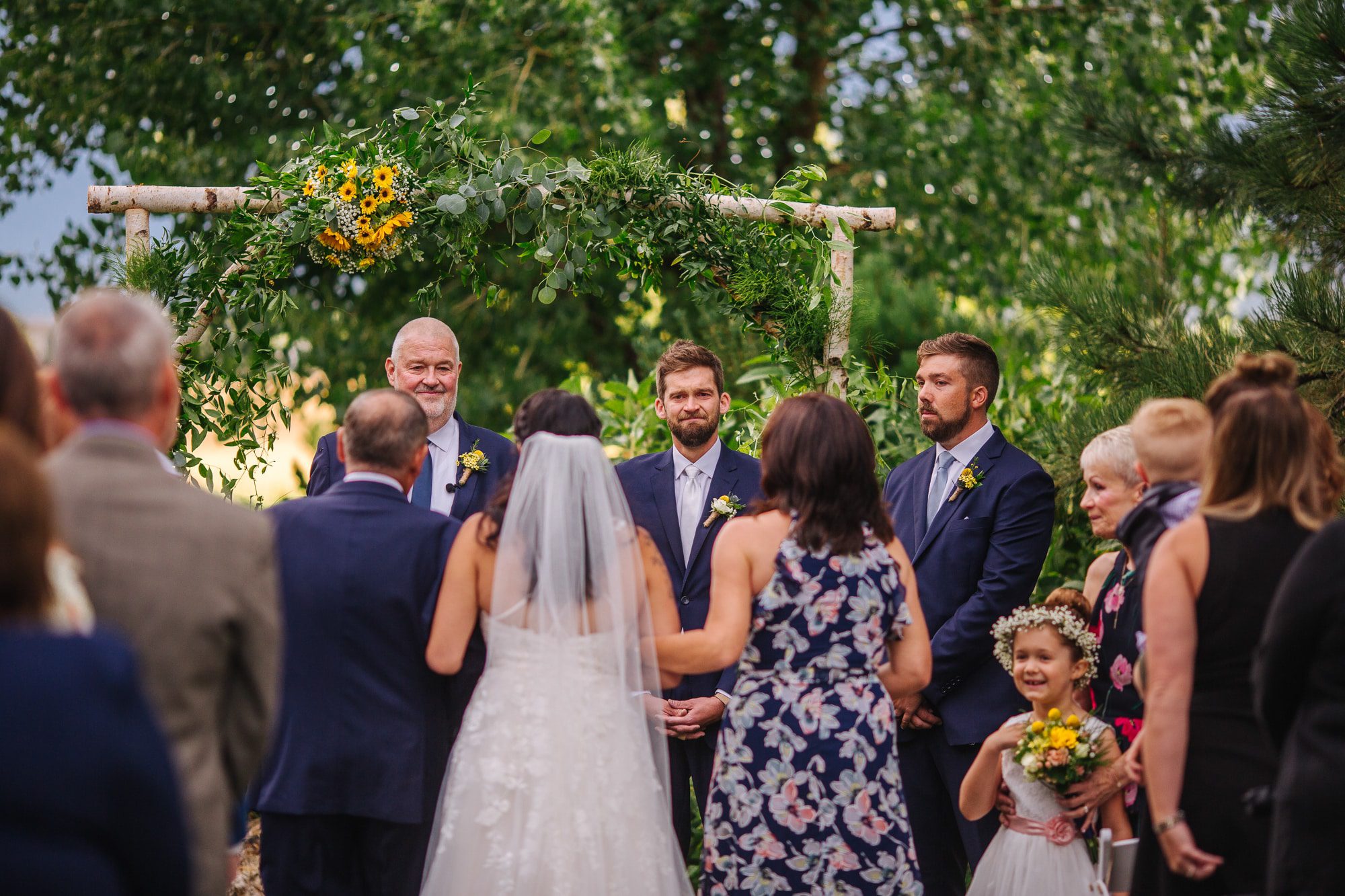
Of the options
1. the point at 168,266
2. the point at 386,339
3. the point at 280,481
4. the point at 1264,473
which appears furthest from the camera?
the point at 280,481

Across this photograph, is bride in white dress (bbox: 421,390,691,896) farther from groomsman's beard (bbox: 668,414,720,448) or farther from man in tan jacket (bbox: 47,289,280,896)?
groomsman's beard (bbox: 668,414,720,448)

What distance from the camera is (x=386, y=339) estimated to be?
926 cm

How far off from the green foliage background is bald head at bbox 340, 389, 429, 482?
3.60 m

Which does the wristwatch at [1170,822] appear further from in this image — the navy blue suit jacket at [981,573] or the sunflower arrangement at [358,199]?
the sunflower arrangement at [358,199]

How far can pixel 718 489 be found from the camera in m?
4.67

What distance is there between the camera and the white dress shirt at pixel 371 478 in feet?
11.1

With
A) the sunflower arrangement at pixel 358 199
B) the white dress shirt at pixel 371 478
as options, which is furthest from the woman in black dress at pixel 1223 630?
the sunflower arrangement at pixel 358 199

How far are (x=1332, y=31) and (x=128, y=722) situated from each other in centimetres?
422

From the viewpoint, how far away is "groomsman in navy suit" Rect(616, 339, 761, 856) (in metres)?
4.46

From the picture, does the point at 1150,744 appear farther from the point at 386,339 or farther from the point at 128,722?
the point at 386,339

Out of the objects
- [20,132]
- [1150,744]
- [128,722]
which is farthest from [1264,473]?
Result: [20,132]

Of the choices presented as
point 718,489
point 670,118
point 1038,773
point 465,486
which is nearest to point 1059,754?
point 1038,773

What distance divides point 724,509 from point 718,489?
17 centimetres

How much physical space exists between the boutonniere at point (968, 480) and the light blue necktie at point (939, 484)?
0.37 ft
